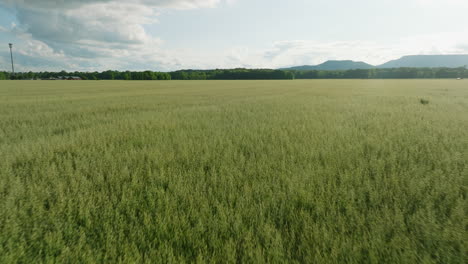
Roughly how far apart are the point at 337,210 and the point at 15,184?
382cm

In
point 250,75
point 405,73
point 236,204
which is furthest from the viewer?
point 250,75

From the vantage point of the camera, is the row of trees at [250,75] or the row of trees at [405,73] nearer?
the row of trees at [405,73]

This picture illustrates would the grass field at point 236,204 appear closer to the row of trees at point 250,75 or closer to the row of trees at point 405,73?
the row of trees at point 250,75

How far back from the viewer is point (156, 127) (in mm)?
6625

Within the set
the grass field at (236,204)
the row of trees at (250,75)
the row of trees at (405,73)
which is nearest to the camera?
the grass field at (236,204)

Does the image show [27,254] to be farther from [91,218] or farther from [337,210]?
[337,210]

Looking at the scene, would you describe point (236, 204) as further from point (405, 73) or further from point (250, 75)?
point (405, 73)

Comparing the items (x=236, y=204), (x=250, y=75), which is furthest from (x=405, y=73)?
(x=236, y=204)

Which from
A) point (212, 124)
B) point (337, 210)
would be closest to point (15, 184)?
point (337, 210)

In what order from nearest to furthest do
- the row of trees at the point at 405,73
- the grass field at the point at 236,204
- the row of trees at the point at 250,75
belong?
the grass field at the point at 236,204 < the row of trees at the point at 405,73 < the row of trees at the point at 250,75

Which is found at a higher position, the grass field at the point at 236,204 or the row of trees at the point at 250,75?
the row of trees at the point at 250,75

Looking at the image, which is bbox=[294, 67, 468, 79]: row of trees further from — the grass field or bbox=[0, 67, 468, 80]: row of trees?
the grass field

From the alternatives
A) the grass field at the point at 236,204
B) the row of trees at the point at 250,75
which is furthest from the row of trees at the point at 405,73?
the grass field at the point at 236,204

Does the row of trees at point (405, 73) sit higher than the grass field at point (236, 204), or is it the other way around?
the row of trees at point (405, 73)
